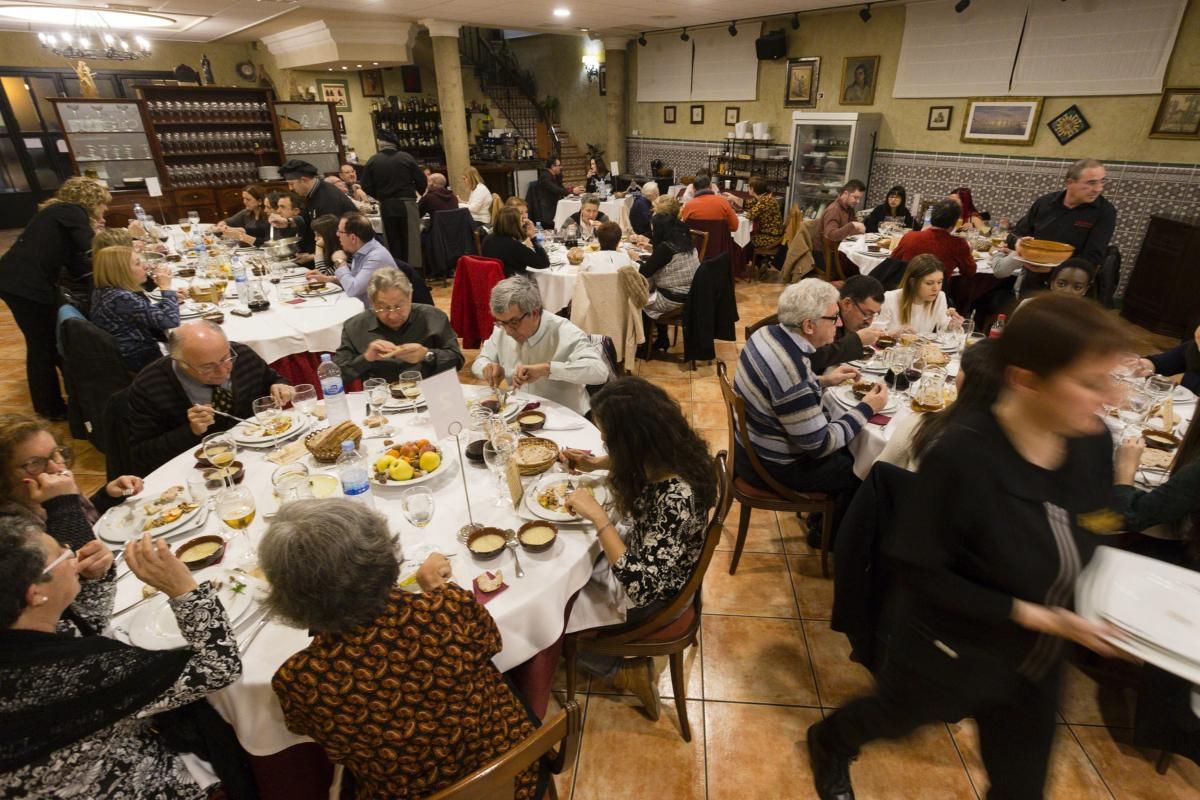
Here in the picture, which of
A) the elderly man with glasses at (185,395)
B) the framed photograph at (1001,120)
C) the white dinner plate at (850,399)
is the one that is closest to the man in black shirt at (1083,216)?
the framed photograph at (1001,120)

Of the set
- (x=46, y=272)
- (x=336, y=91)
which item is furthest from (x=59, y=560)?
(x=336, y=91)

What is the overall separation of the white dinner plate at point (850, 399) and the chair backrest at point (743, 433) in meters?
0.42

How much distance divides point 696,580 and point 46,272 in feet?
16.3

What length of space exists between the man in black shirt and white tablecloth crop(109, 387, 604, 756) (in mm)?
4570

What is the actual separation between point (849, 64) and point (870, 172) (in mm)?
1523

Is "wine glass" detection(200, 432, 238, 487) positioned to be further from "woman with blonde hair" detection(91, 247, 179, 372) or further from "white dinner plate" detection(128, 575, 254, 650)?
"woman with blonde hair" detection(91, 247, 179, 372)

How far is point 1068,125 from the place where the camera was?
22.0ft

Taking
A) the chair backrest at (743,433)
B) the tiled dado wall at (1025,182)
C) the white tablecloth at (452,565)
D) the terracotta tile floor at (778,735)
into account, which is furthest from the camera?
the tiled dado wall at (1025,182)

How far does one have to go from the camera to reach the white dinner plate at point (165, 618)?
4.83ft

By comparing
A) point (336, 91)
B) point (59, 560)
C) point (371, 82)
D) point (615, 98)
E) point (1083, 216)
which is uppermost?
point (371, 82)

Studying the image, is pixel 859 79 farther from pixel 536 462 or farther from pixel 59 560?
pixel 59 560

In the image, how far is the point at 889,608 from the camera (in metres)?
1.99

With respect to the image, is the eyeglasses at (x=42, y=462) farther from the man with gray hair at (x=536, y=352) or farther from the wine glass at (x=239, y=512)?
the man with gray hair at (x=536, y=352)

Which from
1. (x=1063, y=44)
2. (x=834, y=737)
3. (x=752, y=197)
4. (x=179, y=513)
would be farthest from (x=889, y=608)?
(x=1063, y=44)
